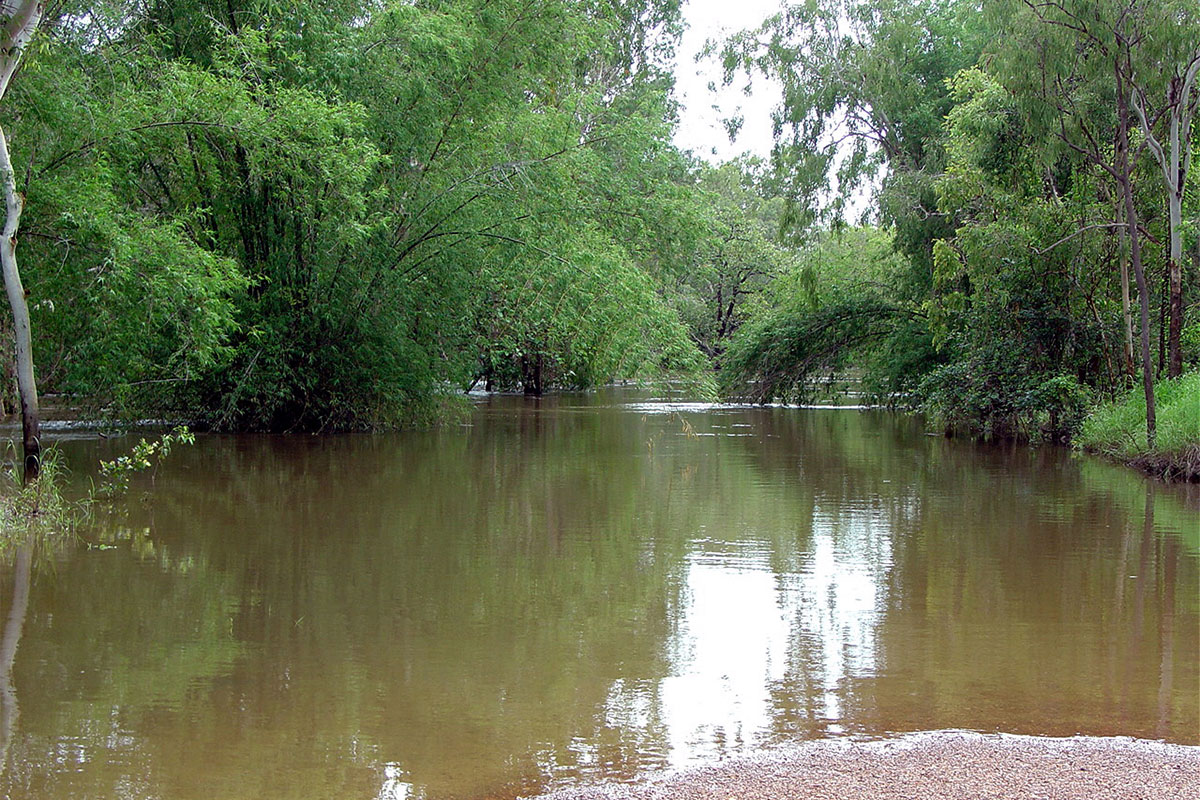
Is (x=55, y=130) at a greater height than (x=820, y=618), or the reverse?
(x=55, y=130)

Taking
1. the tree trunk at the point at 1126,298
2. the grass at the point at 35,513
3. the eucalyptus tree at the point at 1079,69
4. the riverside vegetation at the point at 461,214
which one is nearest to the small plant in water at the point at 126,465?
the grass at the point at 35,513

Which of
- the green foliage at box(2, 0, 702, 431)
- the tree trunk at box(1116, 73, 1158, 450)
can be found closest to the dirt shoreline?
the green foliage at box(2, 0, 702, 431)

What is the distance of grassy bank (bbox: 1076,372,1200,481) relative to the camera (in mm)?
15133

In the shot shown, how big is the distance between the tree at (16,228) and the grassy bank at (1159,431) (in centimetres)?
1309

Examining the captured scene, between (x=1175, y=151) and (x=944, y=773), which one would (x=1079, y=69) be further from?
(x=944, y=773)

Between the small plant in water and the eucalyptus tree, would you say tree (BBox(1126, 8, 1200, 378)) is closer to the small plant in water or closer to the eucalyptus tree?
the eucalyptus tree

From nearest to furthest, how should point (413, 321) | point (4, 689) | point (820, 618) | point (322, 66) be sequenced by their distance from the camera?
point (4, 689), point (820, 618), point (322, 66), point (413, 321)

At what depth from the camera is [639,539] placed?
11.0 meters

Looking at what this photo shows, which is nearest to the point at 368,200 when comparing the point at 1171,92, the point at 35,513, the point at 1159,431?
the point at 35,513

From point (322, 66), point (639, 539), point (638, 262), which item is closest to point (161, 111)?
point (322, 66)

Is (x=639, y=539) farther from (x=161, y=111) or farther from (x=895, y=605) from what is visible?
(x=161, y=111)

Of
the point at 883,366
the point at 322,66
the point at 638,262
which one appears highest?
the point at 322,66

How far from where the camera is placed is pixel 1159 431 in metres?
15.7

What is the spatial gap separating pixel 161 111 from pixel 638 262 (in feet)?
39.7
